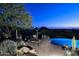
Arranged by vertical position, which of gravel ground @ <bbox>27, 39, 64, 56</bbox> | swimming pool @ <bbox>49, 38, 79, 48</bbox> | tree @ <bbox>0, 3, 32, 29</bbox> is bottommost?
gravel ground @ <bbox>27, 39, 64, 56</bbox>

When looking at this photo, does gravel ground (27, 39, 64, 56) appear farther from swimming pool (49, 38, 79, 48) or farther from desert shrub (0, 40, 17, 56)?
desert shrub (0, 40, 17, 56)

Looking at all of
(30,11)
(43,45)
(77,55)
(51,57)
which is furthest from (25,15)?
(77,55)

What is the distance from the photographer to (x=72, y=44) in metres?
2.17

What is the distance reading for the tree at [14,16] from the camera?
221 cm

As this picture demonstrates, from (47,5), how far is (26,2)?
238mm

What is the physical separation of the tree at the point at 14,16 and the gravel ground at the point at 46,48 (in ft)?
0.82

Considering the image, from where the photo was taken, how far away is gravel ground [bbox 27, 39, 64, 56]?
2182 millimetres

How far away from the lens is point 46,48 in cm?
219

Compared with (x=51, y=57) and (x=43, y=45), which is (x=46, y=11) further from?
(x=51, y=57)

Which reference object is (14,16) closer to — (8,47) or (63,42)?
(8,47)

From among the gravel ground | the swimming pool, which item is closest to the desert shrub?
the gravel ground

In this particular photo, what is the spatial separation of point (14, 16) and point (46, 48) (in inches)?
20.1

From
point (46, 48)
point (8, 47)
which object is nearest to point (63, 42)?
point (46, 48)

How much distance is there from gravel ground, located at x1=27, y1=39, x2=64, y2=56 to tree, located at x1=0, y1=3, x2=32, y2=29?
0.25 meters
